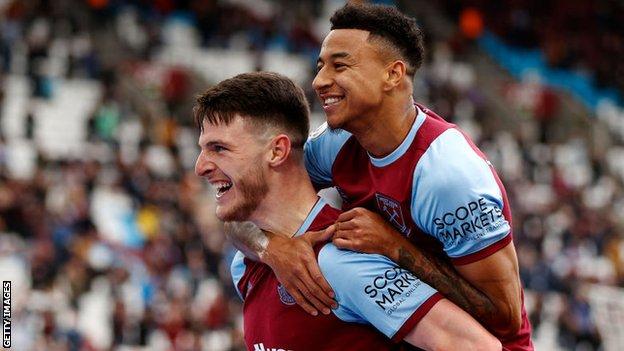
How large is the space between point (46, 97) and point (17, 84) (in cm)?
59

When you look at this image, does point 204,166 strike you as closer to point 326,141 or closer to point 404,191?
point 326,141

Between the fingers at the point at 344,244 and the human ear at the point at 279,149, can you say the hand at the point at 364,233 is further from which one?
the human ear at the point at 279,149

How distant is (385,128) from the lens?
4477 mm

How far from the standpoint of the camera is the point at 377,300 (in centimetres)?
405

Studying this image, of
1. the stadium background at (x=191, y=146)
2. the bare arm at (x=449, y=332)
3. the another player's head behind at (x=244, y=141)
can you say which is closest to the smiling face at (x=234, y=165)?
the another player's head behind at (x=244, y=141)

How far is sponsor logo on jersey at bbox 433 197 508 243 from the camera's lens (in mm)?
4156

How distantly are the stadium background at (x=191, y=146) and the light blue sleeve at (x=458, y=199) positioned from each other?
7890 mm

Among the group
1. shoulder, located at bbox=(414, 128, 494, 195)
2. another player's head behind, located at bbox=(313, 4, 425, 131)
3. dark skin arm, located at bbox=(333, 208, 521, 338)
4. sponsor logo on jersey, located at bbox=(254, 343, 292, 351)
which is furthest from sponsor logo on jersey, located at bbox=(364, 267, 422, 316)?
another player's head behind, located at bbox=(313, 4, 425, 131)

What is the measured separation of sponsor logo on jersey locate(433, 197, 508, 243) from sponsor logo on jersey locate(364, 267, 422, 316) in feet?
0.72

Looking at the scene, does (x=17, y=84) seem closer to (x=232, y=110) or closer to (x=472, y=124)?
(x=472, y=124)

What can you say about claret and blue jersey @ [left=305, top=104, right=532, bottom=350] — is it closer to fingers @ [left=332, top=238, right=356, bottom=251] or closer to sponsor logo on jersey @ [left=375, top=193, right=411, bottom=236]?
sponsor logo on jersey @ [left=375, top=193, right=411, bottom=236]

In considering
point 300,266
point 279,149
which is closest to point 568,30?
point 279,149

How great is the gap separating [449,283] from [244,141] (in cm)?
92

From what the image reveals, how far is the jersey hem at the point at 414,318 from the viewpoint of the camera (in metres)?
4.07
